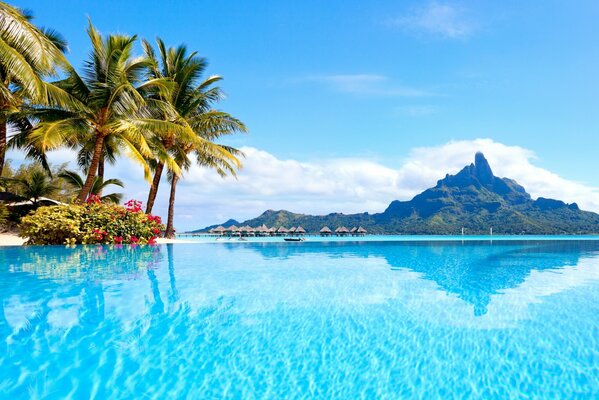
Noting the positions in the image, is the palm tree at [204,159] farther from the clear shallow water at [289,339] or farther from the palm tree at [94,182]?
the clear shallow water at [289,339]

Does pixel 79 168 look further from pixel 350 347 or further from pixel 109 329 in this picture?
pixel 350 347

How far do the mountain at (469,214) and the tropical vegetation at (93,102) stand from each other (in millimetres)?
65213

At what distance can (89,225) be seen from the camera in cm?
1426

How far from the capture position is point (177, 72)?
60.3ft

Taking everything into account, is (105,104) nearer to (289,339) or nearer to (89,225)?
(89,225)

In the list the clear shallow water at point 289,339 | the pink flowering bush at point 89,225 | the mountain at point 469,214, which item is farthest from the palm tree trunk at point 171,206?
the mountain at point 469,214

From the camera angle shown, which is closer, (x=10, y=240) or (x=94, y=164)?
(x=94, y=164)

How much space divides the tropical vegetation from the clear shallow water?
251 inches

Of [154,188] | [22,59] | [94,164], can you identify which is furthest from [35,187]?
[22,59]

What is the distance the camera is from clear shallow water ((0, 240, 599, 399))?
2.76 m

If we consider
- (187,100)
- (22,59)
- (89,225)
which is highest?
(187,100)

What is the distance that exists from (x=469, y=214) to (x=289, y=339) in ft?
331

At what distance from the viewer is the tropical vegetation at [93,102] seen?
1007 centimetres

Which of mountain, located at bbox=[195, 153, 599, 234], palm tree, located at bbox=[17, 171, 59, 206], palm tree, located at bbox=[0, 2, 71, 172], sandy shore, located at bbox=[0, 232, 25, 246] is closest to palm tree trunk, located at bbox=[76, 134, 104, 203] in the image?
palm tree, located at bbox=[0, 2, 71, 172]
